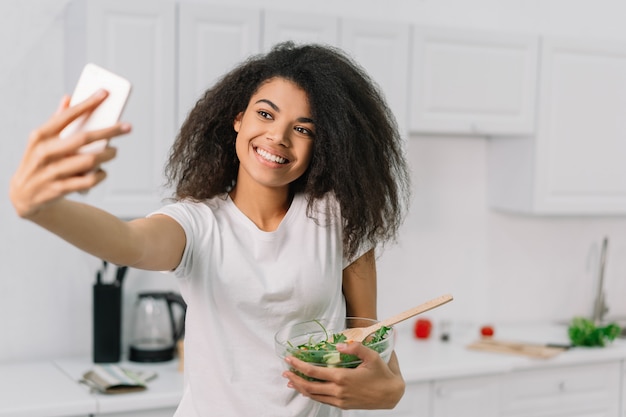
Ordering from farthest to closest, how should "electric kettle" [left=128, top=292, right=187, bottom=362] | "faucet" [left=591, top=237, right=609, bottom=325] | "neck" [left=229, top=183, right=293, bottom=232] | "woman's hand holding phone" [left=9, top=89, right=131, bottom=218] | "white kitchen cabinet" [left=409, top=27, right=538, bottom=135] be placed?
"faucet" [left=591, top=237, right=609, bottom=325]
"white kitchen cabinet" [left=409, top=27, right=538, bottom=135]
"electric kettle" [left=128, top=292, right=187, bottom=362]
"neck" [left=229, top=183, right=293, bottom=232]
"woman's hand holding phone" [left=9, top=89, right=131, bottom=218]

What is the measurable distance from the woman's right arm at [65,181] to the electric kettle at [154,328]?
1.65 meters

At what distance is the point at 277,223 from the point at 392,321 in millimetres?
299

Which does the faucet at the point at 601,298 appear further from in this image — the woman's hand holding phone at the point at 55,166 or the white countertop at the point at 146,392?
the woman's hand holding phone at the point at 55,166

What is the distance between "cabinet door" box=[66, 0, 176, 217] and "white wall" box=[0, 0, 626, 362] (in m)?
0.27

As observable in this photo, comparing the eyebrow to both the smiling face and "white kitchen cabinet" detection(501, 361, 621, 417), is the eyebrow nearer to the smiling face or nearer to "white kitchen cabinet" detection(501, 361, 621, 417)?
the smiling face

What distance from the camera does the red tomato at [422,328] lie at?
3217 millimetres

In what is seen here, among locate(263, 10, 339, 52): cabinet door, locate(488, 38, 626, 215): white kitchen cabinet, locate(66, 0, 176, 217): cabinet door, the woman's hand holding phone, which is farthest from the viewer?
locate(488, 38, 626, 215): white kitchen cabinet

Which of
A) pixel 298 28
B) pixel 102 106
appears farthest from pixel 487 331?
pixel 102 106

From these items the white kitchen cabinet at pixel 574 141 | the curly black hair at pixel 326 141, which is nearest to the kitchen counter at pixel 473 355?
the white kitchen cabinet at pixel 574 141

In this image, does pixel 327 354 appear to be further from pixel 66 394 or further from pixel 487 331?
pixel 487 331

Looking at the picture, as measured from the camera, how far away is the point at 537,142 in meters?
3.19

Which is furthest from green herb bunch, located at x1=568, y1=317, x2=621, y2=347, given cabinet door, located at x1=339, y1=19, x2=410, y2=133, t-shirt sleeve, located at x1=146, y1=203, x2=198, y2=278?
t-shirt sleeve, located at x1=146, y1=203, x2=198, y2=278

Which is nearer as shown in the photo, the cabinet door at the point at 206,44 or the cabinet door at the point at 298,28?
the cabinet door at the point at 206,44

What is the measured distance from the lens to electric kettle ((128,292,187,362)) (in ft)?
9.09
